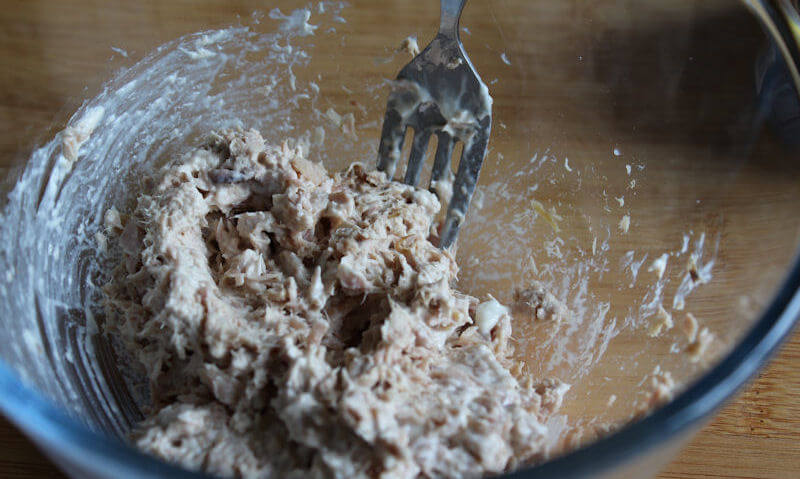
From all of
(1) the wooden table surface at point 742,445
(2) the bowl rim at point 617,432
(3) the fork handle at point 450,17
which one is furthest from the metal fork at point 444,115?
(2) the bowl rim at point 617,432

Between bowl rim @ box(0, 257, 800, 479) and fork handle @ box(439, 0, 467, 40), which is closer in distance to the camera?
bowl rim @ box(0, 257, 800, 479)

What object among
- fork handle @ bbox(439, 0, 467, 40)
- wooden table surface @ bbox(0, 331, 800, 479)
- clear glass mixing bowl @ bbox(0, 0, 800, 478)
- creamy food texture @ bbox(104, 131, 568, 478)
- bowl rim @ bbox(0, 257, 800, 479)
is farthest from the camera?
fork handle @ bbox(439, 0, 467, 40)

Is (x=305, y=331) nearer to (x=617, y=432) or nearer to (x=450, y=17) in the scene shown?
(x=617, y=432)

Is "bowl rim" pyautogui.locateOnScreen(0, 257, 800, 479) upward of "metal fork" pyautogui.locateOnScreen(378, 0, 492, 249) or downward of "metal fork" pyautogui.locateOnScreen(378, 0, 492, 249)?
downward

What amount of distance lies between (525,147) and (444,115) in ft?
0.94

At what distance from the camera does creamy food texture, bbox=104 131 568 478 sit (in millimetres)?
1270

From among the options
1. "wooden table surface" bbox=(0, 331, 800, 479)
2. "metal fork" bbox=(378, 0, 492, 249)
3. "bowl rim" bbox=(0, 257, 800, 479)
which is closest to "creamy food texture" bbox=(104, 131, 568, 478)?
"metal fork" bbox=(378, 0, 492, 249)

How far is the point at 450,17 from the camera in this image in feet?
6.00

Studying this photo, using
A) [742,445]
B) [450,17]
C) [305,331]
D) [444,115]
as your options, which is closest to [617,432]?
[305,331]

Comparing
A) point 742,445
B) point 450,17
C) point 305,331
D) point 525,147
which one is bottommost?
point 742,445

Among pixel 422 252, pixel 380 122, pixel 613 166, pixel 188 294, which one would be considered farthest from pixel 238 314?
pixel 613 166

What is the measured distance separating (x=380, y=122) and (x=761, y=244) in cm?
116

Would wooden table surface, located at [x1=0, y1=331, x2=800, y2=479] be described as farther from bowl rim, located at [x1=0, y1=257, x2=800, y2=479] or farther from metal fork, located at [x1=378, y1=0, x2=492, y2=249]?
metal fork, located at [x1=378, y1=0, x2=492, y2=249]

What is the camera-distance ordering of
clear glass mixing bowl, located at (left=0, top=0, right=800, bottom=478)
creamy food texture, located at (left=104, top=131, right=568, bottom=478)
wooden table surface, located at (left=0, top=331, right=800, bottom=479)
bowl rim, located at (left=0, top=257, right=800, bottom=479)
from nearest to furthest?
1. bowl rim, located at (left=0, top=257, right=800, bottom=479)
2. creamy food texture, located at (left=104, top=131, right=568, bottom=478)
3. clear glass mixing bowl, located at (left=0, top=0, right=800, bottom=478)
4. wooden table surface, located at (left=0, top=331, right=800, bottom=479)
